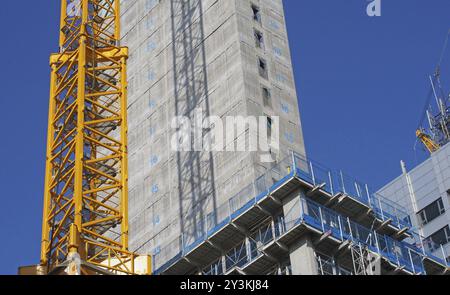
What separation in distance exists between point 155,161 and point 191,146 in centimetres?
595

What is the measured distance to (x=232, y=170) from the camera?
82938 millimetres

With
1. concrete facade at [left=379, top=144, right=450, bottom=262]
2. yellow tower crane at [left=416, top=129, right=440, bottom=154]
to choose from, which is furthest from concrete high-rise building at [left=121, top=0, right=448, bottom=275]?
yellow tower crane at [left=416, top=129, right=440, bottom=154]

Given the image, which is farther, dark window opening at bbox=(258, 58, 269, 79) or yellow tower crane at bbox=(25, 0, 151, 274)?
dark window opening at bbox=(258, 58, 269, 79)

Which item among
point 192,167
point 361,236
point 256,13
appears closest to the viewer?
Result: point 361,236

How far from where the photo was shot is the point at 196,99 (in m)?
93.1

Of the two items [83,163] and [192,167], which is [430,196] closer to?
[192,167]

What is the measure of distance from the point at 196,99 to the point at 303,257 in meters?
29.7

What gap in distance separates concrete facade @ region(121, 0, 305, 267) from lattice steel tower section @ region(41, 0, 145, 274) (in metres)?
16.7

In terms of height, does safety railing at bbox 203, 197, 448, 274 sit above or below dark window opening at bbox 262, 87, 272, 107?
below

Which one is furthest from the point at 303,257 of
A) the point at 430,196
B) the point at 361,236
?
the point at 430,196

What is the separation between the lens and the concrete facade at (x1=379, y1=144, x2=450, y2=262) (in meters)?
113

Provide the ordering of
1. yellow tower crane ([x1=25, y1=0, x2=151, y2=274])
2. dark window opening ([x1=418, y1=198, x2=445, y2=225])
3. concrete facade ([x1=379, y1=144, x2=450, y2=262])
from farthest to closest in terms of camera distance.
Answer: dark window opening ([x1=418, y1=198, x2=445, y2=225])
concrete facade ([x1=379, y1=144, x2=450, y2=262])
yellow tower crane ([x1=25, y1=0, x2=151, y2=274])

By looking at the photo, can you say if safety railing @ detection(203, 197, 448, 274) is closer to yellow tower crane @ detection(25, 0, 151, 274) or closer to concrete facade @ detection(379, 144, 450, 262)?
yellow tower crane @ detection(25, 0, 151, 274)
